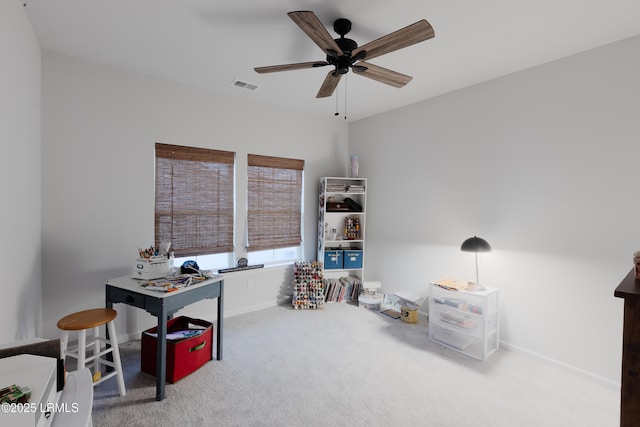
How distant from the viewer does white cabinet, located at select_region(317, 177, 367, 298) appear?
4.01m

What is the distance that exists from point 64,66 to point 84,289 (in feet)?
6.34

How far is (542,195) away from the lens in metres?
2.57

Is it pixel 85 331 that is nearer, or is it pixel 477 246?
pixel 85 331

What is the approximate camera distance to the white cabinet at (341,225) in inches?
158

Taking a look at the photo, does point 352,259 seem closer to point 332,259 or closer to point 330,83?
point 332,259

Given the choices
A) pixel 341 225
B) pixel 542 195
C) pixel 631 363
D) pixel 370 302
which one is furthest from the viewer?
pixel 341 225

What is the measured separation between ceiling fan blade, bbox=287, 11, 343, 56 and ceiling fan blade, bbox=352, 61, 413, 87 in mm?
232

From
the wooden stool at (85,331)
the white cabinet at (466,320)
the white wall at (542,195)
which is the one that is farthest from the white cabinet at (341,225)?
the wooden stool at (85,331)

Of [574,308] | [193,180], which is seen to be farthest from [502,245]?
[193,180]

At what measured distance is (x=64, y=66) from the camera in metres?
2.47

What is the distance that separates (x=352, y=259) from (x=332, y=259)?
0.29 metres

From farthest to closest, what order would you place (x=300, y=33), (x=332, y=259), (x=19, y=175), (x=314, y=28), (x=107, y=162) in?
1. (x=332, y=259)
2. (x=107, y=162)
3. (x=300, y=33)
4. (x=19, y=175)
5. (x=314, y=28)

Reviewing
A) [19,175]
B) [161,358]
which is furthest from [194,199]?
[161,358]

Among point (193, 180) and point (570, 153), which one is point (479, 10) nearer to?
point (570, 153)
